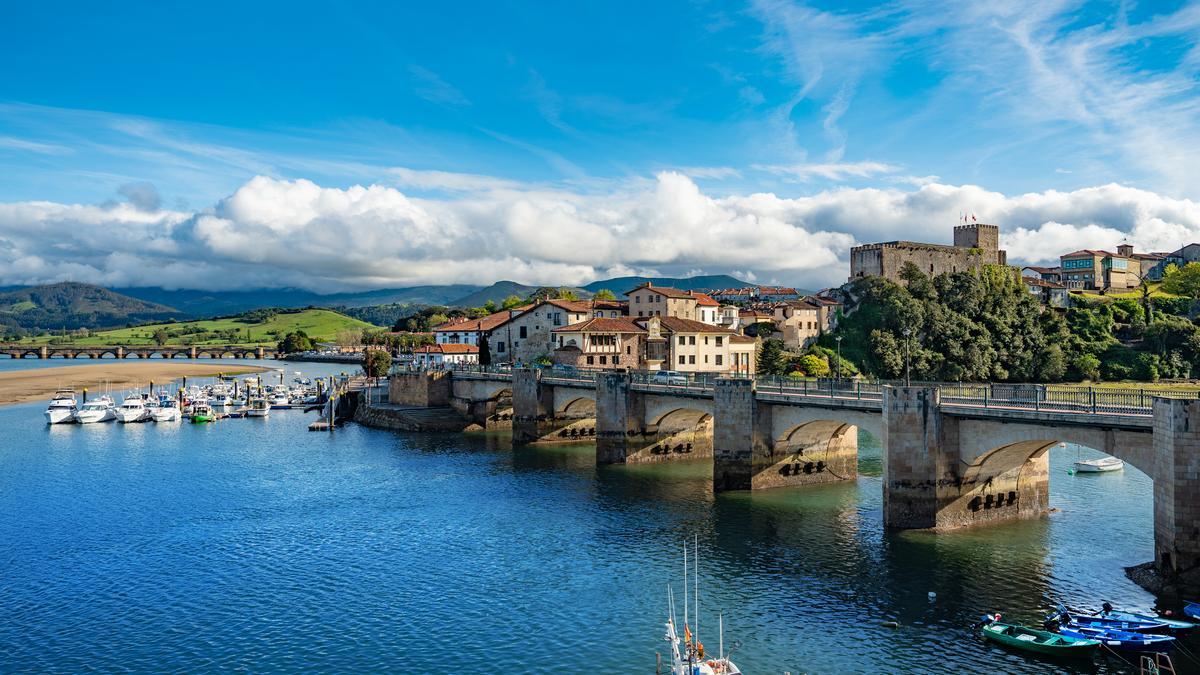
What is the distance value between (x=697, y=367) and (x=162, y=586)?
7434 centimetres

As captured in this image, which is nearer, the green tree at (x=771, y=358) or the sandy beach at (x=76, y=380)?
the green tree at (x=771, y=358)

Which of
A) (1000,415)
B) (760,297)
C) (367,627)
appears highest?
(760,297)

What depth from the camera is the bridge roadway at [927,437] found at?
31.3 metres

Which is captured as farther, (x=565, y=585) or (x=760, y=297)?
(x=760, y=297)

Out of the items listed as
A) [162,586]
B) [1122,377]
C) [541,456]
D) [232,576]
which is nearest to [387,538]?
[232,576]

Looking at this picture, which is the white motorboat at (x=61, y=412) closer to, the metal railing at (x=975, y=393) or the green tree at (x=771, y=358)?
the metal railing at (x=975, y=393)

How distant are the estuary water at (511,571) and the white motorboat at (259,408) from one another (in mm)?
44914

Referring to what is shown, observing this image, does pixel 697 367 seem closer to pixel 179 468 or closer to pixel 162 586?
pixel 179 468

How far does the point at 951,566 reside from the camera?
36.8m

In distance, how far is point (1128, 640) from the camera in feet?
89.5

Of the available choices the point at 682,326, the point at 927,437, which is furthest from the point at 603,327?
the point at 927,437

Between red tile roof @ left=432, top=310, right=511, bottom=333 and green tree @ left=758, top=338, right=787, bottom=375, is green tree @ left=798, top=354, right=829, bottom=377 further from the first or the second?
red tile roof @ left=432, top=310, right=511, bottom=333

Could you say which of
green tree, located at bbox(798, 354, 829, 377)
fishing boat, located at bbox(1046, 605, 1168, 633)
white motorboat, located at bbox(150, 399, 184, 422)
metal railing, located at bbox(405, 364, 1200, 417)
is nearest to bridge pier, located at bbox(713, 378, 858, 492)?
metal railing, located at bbox(405, 364, 1200, 417)

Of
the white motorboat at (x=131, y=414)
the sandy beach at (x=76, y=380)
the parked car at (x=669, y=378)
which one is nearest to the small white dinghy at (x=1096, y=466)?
the parked car at (x=669, y=378)
